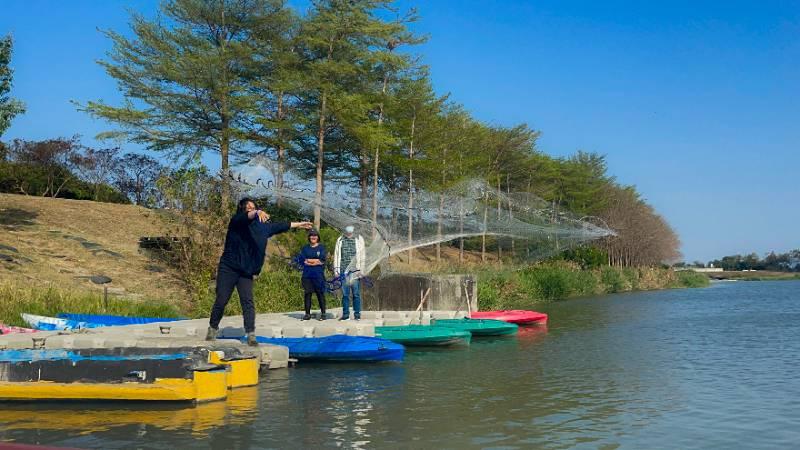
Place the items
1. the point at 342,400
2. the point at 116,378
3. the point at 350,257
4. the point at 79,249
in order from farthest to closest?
1. the point at 79,249
2. the point at 350,257
3. the point at 342,400
4. the point at 116,378

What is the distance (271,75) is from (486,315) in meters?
18.0

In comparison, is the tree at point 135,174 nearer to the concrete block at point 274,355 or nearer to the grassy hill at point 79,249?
the grassy hill at point 79,249

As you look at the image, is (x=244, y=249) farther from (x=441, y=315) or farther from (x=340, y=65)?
(x=340, y=65)

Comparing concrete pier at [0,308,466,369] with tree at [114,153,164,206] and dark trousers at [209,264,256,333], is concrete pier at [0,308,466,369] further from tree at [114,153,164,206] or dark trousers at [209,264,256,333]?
tree at [114,153,164,206]

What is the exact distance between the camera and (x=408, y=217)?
94.6ft

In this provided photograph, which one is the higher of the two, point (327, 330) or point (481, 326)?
point (327, 330)

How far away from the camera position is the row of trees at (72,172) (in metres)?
42.4

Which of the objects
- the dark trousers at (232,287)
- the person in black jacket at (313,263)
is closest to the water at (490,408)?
the dark trousers at (232,287)

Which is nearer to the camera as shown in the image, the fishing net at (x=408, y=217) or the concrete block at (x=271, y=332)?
the concrete block at (x=271, y=332)

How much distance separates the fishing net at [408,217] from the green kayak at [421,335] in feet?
5.37

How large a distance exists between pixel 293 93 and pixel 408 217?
11.0 meters

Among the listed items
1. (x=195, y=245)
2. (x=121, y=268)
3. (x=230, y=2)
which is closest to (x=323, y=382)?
(x=195, y=245)

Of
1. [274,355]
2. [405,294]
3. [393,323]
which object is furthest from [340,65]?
[274,355]

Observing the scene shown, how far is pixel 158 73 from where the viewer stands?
1293 inches
